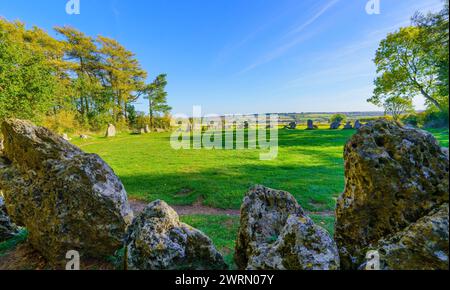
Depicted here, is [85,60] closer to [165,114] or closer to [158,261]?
[165,114]

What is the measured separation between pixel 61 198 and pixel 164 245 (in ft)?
Answer: 6.90

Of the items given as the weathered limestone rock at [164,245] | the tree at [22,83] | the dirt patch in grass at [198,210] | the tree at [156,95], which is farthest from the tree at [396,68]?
the tree at [156,95]

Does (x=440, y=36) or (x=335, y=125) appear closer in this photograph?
(x=440, y=36)

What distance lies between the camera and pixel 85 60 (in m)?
39.1

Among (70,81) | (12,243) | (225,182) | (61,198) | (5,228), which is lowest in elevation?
(225,182)

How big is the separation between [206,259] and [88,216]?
2147 millimetres

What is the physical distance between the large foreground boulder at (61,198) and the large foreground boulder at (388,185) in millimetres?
3747

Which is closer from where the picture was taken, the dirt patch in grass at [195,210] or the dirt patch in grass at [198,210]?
the dirt patch in grass at [198,210]

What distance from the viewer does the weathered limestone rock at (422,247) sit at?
212 cm

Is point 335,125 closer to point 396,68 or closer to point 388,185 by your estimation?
point 396,68

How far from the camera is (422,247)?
86.2 inches

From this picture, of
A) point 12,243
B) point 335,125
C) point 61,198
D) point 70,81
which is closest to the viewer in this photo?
point 61,198

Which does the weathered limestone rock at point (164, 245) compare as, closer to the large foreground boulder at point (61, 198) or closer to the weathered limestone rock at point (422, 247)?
the large foreground boulder at point (61, 198)

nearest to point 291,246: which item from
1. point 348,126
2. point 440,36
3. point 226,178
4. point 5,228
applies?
point 440,36
